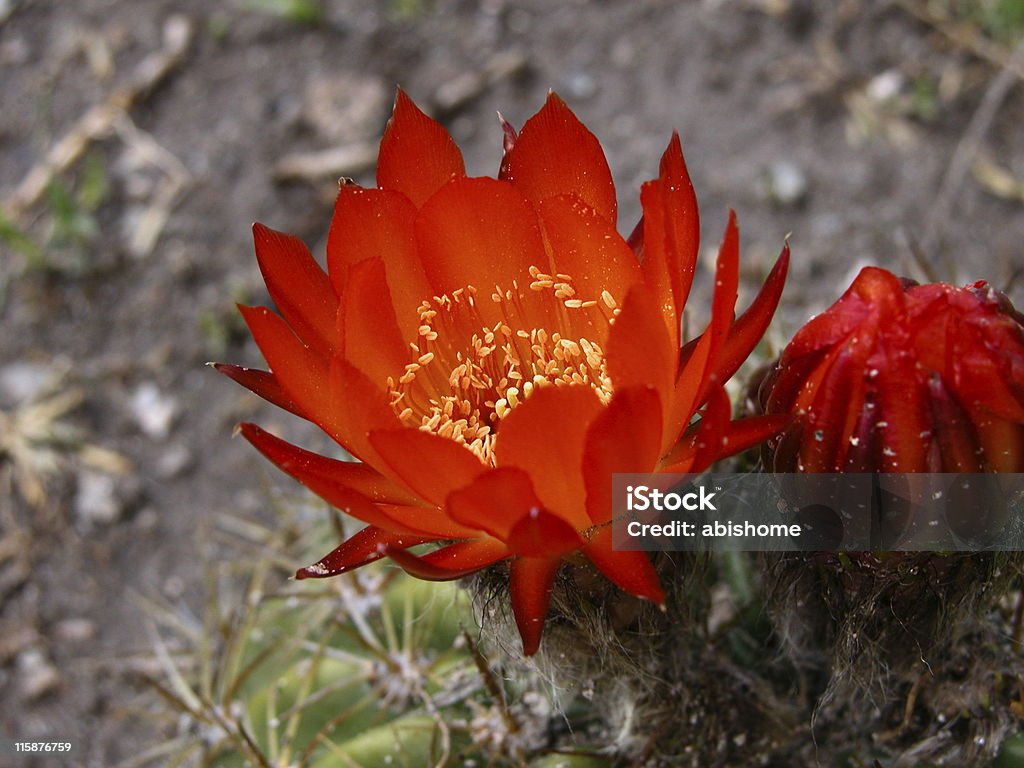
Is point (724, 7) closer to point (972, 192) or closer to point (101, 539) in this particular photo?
point (972, 192)

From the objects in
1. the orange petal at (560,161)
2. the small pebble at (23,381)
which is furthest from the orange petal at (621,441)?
the small pebble at (23,381)

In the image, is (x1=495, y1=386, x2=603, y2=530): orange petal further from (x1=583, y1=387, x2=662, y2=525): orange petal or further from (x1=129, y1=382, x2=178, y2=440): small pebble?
(x1=129, y1=382, x2=178, y2=440): small pebble

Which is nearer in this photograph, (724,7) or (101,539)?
(101,539)

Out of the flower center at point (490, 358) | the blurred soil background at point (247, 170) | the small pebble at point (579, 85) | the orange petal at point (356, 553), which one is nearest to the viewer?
the orange petal at point (356, 553)

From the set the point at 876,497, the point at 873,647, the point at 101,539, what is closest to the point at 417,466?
the point at 876,497

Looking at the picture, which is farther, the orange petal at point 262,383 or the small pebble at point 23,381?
the small pebble at point 23,381

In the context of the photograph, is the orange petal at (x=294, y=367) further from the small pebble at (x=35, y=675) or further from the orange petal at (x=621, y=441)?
the small pebble at (x=35, y=675)

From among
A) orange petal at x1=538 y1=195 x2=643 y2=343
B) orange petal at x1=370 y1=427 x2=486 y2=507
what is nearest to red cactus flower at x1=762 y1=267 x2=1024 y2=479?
orange petal at x1=538 y1=195 x2=643 y2=343
